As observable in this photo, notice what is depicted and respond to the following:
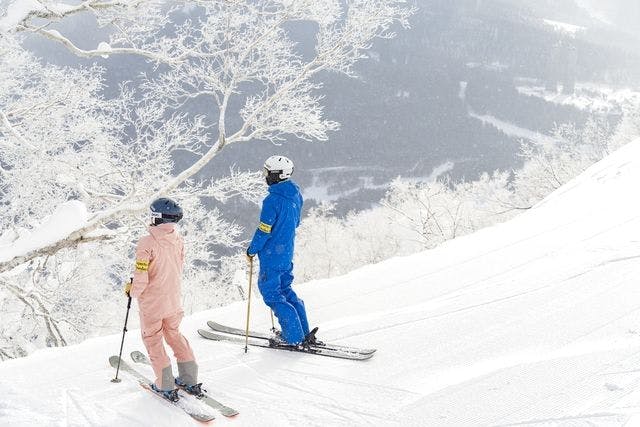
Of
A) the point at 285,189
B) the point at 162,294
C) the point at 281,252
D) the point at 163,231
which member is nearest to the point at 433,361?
the point at 281,252

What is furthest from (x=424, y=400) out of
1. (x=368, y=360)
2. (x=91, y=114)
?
(x=91, y=114)

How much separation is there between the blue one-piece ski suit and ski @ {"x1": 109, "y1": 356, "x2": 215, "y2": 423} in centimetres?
122

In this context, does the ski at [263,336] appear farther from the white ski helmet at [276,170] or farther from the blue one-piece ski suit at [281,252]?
the white ski helmet at [276,170]

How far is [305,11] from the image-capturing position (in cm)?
951

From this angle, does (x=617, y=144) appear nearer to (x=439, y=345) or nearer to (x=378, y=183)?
(x=439, y=345)

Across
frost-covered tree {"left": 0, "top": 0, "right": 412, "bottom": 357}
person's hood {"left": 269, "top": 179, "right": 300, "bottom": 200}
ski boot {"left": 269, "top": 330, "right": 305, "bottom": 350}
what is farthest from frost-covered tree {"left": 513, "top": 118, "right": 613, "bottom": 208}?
person's hood {"left": 269, "top": 179, "right": 300, "bottom": 200}

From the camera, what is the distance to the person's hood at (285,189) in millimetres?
4625

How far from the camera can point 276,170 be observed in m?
4.62

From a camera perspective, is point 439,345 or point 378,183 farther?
point 378,183

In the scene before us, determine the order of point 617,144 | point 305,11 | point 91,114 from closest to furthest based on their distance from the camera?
point 305,11, point 91,114, point 617,144

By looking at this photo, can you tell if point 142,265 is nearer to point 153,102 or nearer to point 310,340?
point 310,340

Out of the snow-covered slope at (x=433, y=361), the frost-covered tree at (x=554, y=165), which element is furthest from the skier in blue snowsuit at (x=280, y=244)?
the frost-covered tree at (x=554, y=165)

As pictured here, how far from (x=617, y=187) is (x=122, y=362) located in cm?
923

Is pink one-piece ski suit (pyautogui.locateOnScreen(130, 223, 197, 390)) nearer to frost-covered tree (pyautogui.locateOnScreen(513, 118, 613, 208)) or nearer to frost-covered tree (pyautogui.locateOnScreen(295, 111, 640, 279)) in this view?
frost-covered tree (pyautogui.locateOnScreen(295, 111, 640, 279))
